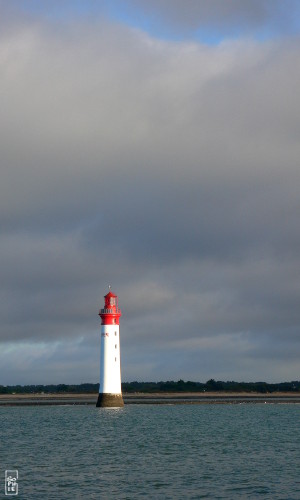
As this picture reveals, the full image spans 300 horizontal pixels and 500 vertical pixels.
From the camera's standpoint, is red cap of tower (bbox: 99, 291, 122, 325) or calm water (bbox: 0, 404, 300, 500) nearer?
calm water (bbox: 0, 404, 300, 500)

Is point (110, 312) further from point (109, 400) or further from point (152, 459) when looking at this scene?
point (152, 459)

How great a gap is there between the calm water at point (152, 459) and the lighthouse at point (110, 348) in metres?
4.26

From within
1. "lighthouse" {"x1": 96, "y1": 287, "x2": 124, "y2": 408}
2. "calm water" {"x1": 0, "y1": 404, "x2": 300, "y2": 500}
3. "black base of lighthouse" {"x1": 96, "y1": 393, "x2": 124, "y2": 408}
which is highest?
"lighthouse" {"x1": 96, "y1": 287, "x2": 124, "y2": 408}

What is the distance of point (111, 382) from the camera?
90688 millimetres

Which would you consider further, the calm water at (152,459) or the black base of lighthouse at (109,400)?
the black base of lighthouse at (109,400)

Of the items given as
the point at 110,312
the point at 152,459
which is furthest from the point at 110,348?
the point at 152,459

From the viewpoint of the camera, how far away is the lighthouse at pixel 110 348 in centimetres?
8950

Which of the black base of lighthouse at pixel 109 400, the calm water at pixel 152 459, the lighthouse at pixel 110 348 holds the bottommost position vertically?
the calm water at pixel 152 459

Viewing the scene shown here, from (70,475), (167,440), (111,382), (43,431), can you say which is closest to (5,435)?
(43,431)

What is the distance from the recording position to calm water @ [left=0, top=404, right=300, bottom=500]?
127 ft

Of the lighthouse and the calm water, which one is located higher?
the lighthouse

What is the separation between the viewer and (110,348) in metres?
89.4

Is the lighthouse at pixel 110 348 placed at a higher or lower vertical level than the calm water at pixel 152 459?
higher

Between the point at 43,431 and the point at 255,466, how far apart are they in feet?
107
